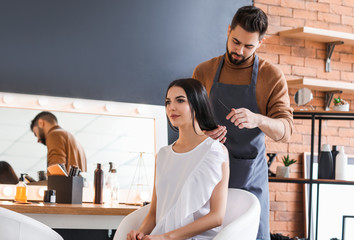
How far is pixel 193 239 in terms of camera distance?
71.6 inches

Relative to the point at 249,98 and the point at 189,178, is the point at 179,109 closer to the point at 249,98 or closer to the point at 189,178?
the point at 189,178

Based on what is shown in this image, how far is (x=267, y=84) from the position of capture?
224 centimetres

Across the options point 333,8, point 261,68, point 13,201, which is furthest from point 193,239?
point 333,8

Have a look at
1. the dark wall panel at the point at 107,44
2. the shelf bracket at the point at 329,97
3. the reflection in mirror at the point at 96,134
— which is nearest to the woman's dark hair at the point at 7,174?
the reflection in mirror at the point at 96,134

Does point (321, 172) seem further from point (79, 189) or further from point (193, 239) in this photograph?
point (193, 239)

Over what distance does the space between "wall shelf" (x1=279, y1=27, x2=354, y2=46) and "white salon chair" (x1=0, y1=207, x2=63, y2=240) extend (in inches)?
102

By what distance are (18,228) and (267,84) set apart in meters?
1.19

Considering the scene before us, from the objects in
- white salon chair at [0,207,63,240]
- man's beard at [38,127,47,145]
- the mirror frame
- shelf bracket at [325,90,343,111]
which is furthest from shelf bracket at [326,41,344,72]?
white salon chair at [0,207,63,240]

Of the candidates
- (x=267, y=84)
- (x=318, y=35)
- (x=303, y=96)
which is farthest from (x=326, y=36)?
(x=267, y=84)

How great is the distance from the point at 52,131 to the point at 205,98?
4.53ft

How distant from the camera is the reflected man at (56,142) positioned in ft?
10.0

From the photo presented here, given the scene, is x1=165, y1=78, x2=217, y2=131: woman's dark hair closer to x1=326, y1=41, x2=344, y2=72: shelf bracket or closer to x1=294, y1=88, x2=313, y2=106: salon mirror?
x1=294, y1=88, x2=313, y2=106: salon mirror

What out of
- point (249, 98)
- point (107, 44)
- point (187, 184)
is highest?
point (107, 44)

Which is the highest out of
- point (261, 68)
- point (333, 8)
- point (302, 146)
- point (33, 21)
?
point (333, 8)
